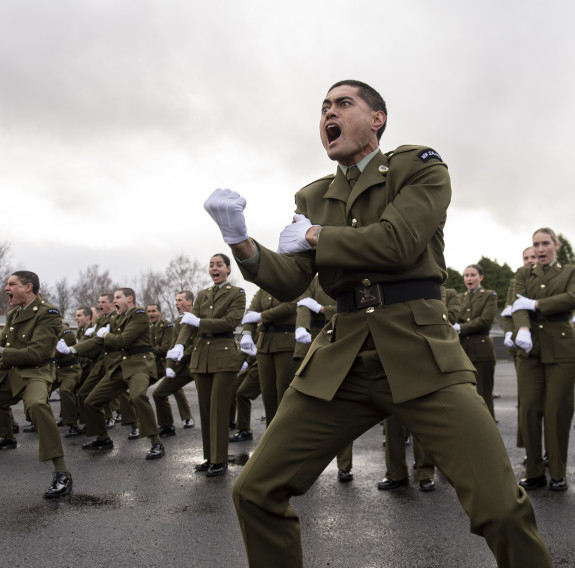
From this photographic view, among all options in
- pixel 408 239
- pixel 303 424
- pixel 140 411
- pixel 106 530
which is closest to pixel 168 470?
pixel 140 411

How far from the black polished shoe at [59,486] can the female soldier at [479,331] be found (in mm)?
5166

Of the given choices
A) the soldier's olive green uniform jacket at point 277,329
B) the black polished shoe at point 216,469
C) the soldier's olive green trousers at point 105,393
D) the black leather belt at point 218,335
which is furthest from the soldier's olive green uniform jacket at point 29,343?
the soldier's olive green uniform jacket at point 277,329

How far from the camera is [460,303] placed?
855 centimetres

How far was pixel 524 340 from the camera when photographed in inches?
216

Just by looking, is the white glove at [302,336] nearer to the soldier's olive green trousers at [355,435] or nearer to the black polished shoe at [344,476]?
the black polished shoe at [344,476]

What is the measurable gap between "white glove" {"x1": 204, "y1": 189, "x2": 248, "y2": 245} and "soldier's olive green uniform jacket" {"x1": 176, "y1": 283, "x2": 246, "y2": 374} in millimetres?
4440

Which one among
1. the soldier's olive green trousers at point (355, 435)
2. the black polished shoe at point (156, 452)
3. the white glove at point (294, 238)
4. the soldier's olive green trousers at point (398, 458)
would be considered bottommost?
the black polished shoe at point (156, 452)

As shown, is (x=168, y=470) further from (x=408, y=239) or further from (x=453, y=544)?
(x=408, y=239)

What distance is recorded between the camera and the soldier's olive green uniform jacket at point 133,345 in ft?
26.9

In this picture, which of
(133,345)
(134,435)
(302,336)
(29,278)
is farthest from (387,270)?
(134,435)

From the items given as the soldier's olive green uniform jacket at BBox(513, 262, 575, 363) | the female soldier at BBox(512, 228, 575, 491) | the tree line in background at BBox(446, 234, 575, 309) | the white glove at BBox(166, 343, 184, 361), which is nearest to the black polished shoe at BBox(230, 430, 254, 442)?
the white glove at BBox(166, 343, 184, 361)

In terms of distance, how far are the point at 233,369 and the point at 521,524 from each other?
4908mm

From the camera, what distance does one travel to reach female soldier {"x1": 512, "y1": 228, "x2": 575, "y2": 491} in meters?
5.45

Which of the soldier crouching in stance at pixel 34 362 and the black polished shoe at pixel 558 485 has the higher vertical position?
the soldier crouching in stance at pixel 34 362
